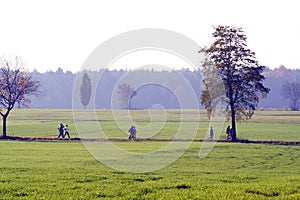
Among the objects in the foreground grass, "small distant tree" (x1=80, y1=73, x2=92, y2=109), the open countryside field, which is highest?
"small distant tree" (x1=80, y1=73, x2=92, y2=109)

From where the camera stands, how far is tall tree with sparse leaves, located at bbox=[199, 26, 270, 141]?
58094mm

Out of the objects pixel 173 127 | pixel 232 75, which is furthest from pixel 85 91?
pixel 232 75

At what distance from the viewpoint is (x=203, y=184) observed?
68.8 feet

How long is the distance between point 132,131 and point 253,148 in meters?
18.2

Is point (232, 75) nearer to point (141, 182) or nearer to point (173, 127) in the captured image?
point (173, 127)

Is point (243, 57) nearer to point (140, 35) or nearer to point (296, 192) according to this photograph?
point (140, 35)

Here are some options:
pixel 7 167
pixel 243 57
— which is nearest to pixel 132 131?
pixel 243 57

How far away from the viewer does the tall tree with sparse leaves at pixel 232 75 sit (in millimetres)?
58094

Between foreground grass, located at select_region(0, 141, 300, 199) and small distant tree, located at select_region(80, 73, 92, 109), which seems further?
small distant tree, located at select_region(80, 73, 92, 109)

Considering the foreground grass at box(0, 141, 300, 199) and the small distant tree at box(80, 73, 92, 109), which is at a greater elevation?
the small distant tree at box(80, 73, 92, 109)

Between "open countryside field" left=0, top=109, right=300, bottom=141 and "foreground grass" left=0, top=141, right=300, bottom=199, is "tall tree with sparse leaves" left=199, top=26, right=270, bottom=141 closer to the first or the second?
"open countryside field" left=0, top=109, right=300, bottom=141

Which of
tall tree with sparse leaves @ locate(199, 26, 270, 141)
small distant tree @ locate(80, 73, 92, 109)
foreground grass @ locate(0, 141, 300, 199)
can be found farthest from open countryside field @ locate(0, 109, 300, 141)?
small distant tree @ locate(80, 73, 92, 109)

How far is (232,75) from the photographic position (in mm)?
58500

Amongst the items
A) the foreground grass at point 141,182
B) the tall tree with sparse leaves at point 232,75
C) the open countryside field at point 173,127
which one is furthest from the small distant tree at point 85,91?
the foreground grass at point 141,182
